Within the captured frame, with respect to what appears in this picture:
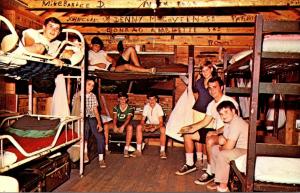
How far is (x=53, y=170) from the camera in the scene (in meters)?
4.00

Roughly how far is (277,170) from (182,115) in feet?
9.60

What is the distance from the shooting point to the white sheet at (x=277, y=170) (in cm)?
292

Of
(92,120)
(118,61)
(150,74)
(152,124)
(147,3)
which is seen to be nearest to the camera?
(147,3)

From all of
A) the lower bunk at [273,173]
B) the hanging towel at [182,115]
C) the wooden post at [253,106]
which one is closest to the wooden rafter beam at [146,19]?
the hanging towel at [182,115]

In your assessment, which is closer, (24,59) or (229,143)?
(24,59)

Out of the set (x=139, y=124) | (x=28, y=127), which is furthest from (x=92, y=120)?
(x=28, y=127)

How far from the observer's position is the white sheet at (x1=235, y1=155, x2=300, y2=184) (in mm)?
2922

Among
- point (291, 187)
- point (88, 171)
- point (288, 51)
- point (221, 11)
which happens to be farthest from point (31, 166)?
point (221, 11)

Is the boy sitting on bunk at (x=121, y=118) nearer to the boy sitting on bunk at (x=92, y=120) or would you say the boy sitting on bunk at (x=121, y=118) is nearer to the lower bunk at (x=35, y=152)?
the boy sitting on bunk at (x=92, y=120)

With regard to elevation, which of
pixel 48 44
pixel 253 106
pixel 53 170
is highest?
pixel 48 44

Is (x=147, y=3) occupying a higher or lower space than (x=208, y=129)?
higher

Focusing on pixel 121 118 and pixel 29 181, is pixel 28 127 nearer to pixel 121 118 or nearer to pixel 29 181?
pixel 29 181

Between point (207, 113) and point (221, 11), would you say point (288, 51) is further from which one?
point (221, 11)

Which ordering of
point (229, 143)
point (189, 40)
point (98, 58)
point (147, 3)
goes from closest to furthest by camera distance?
1. point (229, 143)
2. point (147, 3)
3. point (98, 58)
4. point (189, 40)
